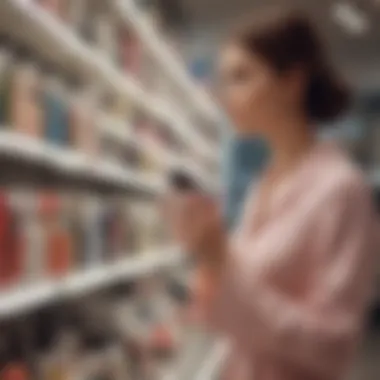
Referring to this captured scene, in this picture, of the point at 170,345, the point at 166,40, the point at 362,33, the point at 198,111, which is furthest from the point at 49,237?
the point at 362,33

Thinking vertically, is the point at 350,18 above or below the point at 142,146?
above

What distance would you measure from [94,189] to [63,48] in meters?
0.89

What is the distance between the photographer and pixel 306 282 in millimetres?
1808

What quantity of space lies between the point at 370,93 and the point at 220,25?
3.77ft

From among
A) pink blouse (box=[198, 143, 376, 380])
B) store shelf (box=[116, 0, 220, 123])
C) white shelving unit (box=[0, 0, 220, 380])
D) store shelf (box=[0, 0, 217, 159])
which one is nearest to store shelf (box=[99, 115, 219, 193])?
white shelving unit (box=[0, 0, 220, 380])

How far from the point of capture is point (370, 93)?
20.6ft

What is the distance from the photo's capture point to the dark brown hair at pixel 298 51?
76.6 inches

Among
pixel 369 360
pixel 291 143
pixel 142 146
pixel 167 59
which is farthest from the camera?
pixel 369 360

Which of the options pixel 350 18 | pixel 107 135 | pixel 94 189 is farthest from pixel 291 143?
pixel 350 18

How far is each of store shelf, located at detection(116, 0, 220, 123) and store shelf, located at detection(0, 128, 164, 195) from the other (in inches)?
19.6

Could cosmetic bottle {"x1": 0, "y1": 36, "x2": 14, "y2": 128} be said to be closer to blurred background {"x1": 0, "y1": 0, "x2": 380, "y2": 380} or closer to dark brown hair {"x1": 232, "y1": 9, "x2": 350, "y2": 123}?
blurred background {"x1": 0, "y1": 0, "x2": 380, "y2": 380}

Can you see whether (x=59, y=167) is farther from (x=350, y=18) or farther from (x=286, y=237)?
(x=350, y=18)

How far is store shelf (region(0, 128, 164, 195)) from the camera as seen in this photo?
204 centimetres

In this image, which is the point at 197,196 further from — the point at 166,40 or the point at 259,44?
the point at 166,40
